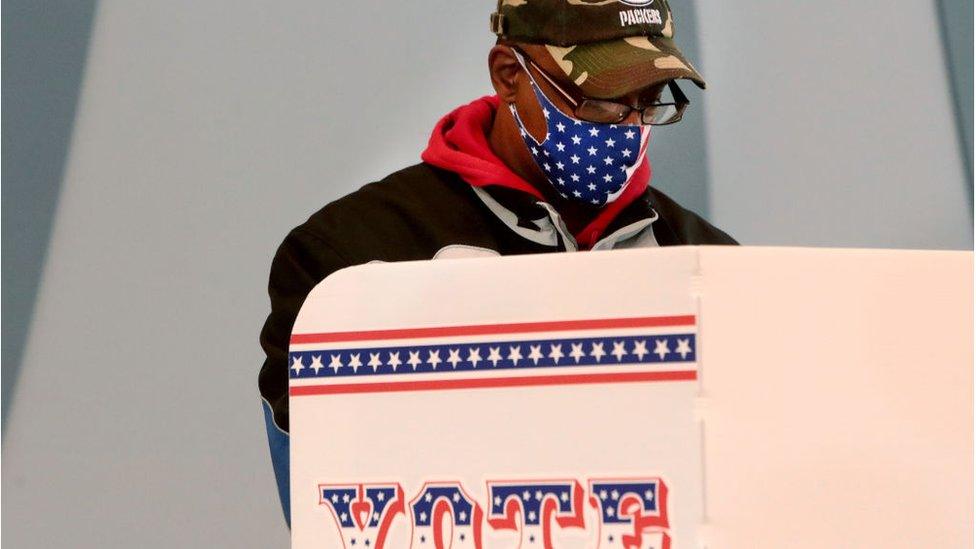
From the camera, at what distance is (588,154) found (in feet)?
4.92

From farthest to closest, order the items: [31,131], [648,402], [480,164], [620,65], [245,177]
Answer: [31,131]
[245,177]
[480,164]
[620,65]
[648,402]

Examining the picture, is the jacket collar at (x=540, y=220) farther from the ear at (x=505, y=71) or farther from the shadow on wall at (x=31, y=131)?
the shadow on wall at (x=31, y=131)

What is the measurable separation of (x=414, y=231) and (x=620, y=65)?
30 centimetres

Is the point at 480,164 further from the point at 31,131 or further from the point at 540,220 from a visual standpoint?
the point at 31,131

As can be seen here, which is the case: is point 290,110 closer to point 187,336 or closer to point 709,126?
point 187,336

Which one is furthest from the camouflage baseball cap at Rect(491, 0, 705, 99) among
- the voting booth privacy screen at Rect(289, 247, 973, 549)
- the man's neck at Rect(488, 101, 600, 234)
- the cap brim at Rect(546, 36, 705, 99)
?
the voting booth privacy screen at Rect(289, 247, 973, 549)

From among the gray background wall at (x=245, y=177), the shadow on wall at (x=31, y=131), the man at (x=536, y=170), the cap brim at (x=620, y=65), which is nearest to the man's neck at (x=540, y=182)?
the man at (x=536, y=170)

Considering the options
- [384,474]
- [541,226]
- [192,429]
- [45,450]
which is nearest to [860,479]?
[384,474]

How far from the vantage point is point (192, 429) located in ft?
7.04

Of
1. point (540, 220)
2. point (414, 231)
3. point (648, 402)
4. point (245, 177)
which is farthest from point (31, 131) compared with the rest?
point (648, 402)

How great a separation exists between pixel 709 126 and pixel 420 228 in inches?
29.7

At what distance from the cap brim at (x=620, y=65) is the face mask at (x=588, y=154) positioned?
5cm

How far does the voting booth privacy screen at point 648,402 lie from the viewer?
89cm

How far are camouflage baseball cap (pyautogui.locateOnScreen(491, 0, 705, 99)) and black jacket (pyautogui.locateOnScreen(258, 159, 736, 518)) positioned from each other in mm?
157
